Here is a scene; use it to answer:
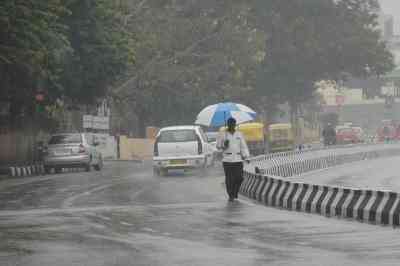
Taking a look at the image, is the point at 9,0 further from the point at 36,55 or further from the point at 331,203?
the point at 331,203

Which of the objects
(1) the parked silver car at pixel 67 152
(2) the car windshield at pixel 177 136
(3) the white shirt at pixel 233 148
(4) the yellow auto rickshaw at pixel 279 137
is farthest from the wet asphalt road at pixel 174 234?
(4) the yellow auto rickshaw at pixel 279 137

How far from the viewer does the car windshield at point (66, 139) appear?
161 feet

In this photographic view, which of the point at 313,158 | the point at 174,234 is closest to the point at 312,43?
the point at 313,158

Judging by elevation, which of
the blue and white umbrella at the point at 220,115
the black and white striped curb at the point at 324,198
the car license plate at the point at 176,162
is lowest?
the black and white striped curb at the point at 324,198

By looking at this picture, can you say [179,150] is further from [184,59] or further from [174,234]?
[184,59]

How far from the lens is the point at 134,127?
9081 centimetres

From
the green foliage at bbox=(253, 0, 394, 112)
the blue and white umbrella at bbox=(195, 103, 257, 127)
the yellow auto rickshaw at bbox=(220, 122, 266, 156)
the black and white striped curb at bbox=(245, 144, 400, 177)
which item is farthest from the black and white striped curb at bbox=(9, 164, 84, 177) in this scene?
the green foliage at bbox=(253, 0, 394, 112)

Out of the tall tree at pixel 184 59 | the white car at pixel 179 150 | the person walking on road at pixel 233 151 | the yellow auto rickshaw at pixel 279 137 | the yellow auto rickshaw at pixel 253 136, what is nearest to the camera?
the person walking on road at pixel 233 151

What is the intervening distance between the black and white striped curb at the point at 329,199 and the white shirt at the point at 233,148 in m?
0.90

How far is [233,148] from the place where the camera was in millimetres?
26594

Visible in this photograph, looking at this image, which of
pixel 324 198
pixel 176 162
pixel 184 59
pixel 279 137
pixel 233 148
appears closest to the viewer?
pixel 324 198

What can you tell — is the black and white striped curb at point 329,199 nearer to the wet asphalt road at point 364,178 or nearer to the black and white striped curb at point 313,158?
the black and white striped curb at point 313,158

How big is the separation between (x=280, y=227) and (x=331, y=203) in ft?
11.6

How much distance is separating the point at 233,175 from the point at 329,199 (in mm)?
4073
